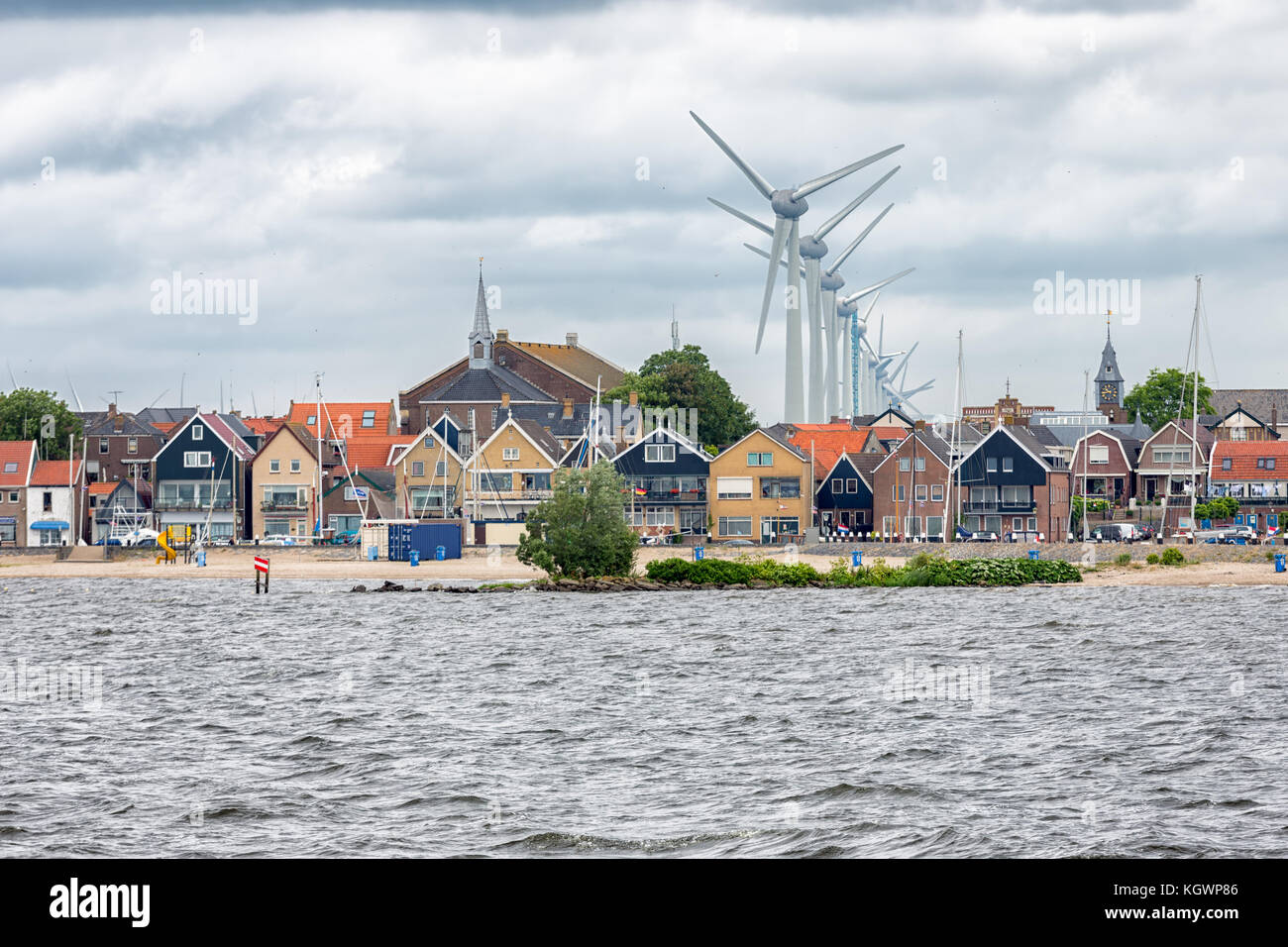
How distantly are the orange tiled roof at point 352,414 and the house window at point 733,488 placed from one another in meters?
46.8

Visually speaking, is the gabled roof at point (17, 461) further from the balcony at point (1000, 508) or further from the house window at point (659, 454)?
the balcony at point (1000, 508)

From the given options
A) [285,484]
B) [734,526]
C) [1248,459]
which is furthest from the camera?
[1248,459]

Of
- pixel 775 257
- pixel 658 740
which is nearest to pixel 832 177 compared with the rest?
pixel 775 257

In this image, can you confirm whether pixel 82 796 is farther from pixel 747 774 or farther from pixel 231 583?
pixel 231 583

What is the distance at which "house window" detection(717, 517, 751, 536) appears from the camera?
5453 inches

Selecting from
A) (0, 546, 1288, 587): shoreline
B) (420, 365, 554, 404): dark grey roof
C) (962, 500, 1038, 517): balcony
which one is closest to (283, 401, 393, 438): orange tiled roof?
(420, 365, 554, 404): dark grey roof

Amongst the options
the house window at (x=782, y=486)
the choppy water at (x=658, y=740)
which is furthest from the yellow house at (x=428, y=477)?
the choppy water at (x=658, y=740)

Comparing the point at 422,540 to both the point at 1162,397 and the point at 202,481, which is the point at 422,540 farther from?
the point at 1162,397

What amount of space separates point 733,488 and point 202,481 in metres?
51.5

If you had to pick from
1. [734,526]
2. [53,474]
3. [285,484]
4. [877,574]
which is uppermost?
[53,474]

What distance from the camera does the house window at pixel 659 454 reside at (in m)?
141

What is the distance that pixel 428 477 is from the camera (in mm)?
141375

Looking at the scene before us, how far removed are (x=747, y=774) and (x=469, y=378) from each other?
160 metres
